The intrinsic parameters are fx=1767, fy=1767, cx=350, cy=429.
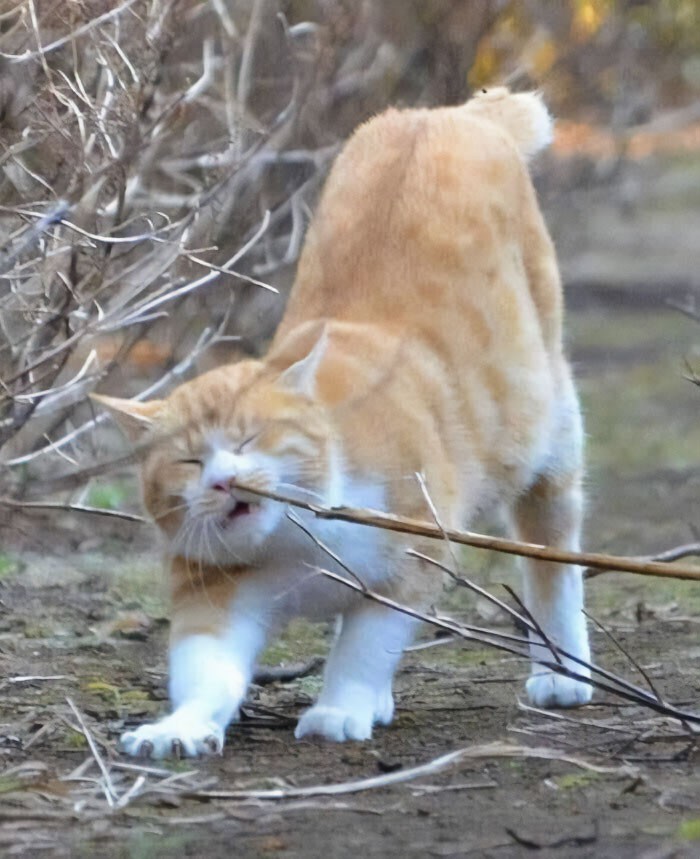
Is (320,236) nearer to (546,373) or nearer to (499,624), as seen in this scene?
(546,373)

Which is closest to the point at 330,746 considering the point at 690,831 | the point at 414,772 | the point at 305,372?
the point at 414,772

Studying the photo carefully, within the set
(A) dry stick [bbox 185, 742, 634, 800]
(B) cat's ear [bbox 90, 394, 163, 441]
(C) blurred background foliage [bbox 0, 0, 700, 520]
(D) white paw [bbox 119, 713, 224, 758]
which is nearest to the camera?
(A) dry stick [bbox 185, 742, 634, 800]

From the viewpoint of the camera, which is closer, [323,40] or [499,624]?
[499,624]

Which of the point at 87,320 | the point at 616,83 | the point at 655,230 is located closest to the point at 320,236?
the point at 87,320

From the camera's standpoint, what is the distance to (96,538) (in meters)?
5.66

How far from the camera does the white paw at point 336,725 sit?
3.44 m

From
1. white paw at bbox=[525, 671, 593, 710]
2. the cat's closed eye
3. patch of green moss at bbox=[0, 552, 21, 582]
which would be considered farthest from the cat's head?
patch of green moss at bbox=[0, 552, 21, 582]

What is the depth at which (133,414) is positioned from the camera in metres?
3.62

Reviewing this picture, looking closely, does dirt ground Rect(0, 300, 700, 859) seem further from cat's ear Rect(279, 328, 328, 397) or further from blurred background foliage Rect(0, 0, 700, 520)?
→ cat's ear Rect(279, 328, 328, 397)

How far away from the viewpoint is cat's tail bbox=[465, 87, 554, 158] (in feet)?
15.1

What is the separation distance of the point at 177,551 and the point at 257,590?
0.60 feet

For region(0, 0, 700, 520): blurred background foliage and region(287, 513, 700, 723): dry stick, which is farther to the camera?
region(0, 0, 700, 520): blurred background foliage

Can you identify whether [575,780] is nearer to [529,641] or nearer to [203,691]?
[529,641]

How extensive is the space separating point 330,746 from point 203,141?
2844mm
